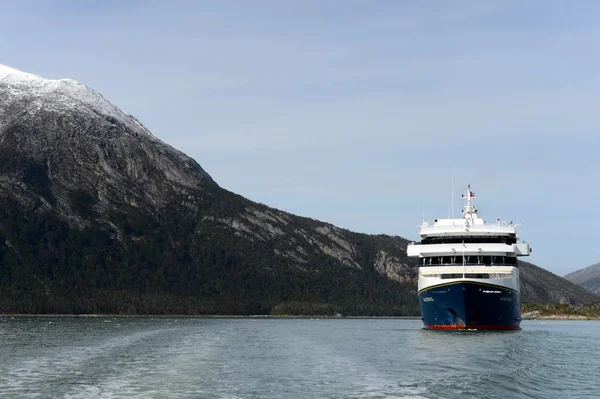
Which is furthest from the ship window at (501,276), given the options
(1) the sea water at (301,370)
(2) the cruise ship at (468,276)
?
(1) the sea water at (301,370)

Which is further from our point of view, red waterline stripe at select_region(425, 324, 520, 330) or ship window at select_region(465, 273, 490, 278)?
ship window at select_region(465, 273, 490, 278)

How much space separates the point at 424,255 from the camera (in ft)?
519

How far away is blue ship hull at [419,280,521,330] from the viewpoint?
5664 inches

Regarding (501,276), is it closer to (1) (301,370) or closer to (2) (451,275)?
(2) (451,275)

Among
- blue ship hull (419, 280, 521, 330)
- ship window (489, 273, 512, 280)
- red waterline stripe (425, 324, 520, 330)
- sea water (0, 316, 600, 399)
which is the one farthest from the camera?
ship window (489, 273, 512, 280)

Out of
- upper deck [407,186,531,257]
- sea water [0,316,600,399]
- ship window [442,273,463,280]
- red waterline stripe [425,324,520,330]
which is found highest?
upper deck [407,186,531,257]

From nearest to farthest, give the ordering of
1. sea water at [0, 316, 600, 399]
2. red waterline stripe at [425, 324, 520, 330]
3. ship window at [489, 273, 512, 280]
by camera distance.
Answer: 1. sea water at [0, 316, 600, 399]
2. red waterline stripe at [425, 324, 520, 330]
3. ship window at [489, 273, 512, 280]

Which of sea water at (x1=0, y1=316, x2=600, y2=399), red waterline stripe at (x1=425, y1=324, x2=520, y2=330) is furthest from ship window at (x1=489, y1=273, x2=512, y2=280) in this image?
sea water at (x1=0, y1=316, x2=600, y2=399)

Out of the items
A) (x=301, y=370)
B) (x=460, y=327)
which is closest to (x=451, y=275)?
(x=460, y=327)

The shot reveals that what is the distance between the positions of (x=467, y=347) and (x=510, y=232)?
57792 mm

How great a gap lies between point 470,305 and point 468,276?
7394 mm

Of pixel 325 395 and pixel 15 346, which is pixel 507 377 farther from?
pixel 15 346

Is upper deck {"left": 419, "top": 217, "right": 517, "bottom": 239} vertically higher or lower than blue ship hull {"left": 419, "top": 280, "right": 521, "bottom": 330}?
higher

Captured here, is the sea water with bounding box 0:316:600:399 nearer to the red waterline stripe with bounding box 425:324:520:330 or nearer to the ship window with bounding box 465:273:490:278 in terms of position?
the red waterline stripe with bounding box 425:324:520:330
